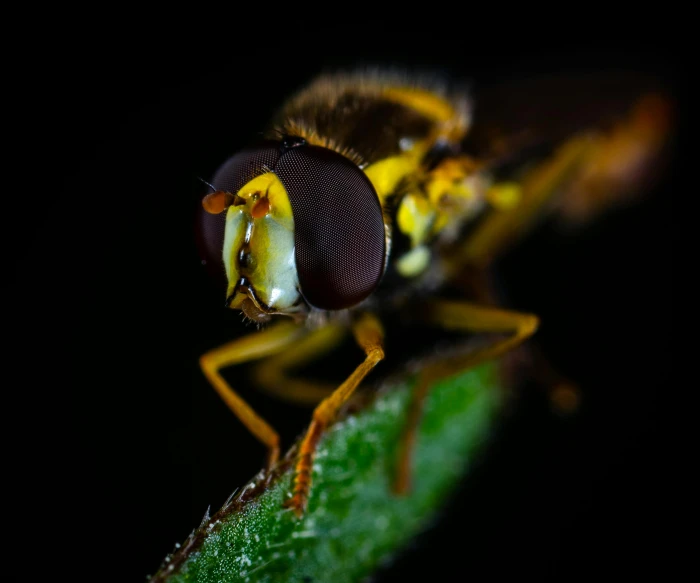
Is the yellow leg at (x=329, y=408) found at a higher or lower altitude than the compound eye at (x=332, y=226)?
lower

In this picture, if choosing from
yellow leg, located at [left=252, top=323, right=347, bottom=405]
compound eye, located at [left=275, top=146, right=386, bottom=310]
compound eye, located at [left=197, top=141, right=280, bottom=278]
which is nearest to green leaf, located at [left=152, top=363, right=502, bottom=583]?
compound eye, located at [left=275, top=146, right=386, bottom=310]

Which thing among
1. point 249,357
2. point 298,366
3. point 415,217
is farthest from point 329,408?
point 298,366

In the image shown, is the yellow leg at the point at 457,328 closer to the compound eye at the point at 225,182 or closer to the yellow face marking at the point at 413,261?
the yellow face marking at the point at 413,261

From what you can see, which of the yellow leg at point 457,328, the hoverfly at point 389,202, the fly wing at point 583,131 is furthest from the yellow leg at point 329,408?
the fly wing at point 583,131

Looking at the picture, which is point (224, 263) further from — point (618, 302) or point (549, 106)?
point (618, 302)

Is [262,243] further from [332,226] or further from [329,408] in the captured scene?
[329,408]
